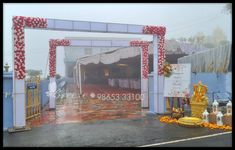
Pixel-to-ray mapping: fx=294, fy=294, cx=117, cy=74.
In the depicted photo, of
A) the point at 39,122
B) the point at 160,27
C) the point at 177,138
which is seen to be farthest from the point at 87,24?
the point at 177,138

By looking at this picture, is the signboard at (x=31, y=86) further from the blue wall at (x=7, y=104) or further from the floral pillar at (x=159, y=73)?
the floral pillar at (x=159, y=73)

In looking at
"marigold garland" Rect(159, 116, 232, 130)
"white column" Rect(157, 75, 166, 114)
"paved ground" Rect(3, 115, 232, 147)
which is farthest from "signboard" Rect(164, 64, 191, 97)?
"paved ground" Rect(3, 115, 232, 147)

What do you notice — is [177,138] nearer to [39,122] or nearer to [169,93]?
[169,93]

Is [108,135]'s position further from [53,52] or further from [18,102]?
[53,52]

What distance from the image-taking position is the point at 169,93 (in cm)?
1366

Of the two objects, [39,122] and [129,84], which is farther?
[129,84]

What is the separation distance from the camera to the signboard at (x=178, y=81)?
1316cm

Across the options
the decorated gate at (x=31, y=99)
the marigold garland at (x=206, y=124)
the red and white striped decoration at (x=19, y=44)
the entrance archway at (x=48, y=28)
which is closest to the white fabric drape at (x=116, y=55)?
the entrance archway at (x=48, y=28)

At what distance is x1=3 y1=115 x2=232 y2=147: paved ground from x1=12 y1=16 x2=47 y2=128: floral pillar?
753 mm

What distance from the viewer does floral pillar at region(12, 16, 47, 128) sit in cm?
1111

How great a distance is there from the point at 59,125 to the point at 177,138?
5.03 m

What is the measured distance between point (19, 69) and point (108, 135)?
429cm

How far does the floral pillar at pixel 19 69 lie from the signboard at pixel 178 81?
255 inches

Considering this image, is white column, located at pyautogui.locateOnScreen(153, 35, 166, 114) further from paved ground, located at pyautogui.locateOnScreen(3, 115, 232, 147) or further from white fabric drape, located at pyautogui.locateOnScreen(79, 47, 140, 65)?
white fabric drape, located at pyautogui.locateOnScreen(79, 47, 140, 65)
